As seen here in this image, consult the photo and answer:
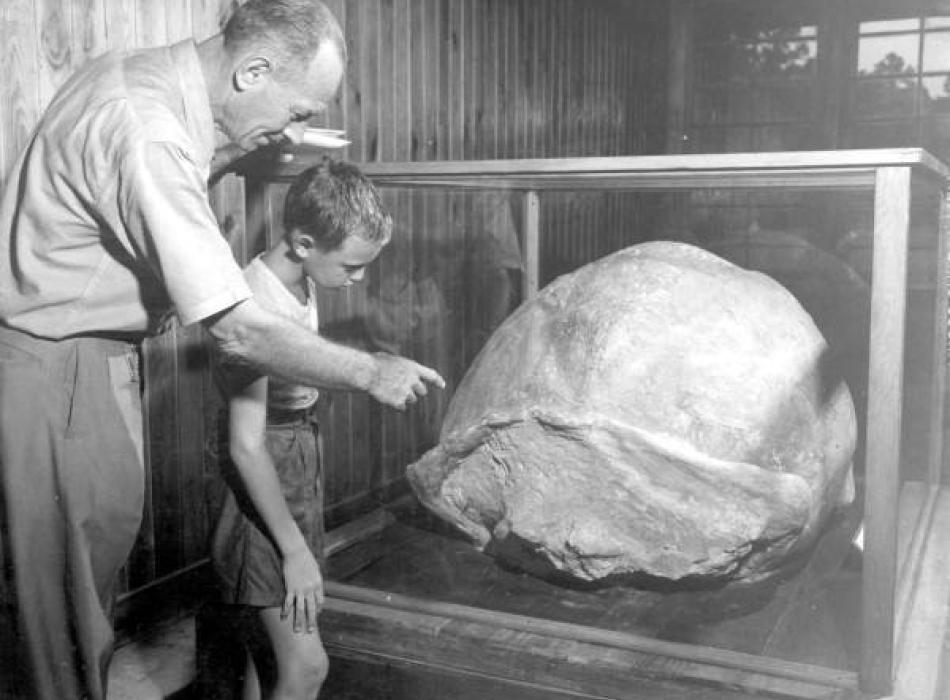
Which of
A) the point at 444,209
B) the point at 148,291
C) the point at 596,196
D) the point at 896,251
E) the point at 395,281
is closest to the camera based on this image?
the point at 148,291

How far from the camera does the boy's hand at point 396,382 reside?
1.73m

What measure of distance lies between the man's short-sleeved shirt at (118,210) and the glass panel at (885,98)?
6.02 metres

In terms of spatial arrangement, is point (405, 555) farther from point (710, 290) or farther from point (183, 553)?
point (710, 290)

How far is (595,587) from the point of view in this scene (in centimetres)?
273

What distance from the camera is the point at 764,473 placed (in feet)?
8.00

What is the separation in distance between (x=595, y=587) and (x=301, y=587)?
105 cm

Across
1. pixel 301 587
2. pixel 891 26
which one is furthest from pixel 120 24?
pixel 891 26

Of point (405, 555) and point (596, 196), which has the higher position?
point (596, 196)

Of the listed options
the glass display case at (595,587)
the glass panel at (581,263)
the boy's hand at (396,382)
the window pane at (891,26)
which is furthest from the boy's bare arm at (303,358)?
the window pane at (891,26)

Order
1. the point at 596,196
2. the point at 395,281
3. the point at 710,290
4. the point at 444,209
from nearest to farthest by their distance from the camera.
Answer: the point at 710,290 → the point at 395,281 → the point at 444,209 → the point at 596,196

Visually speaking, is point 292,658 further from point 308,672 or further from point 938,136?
point 938,136

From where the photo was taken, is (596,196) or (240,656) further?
(596,196)

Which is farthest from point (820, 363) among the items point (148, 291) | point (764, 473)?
point (148, 291)

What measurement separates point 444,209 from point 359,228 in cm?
216
